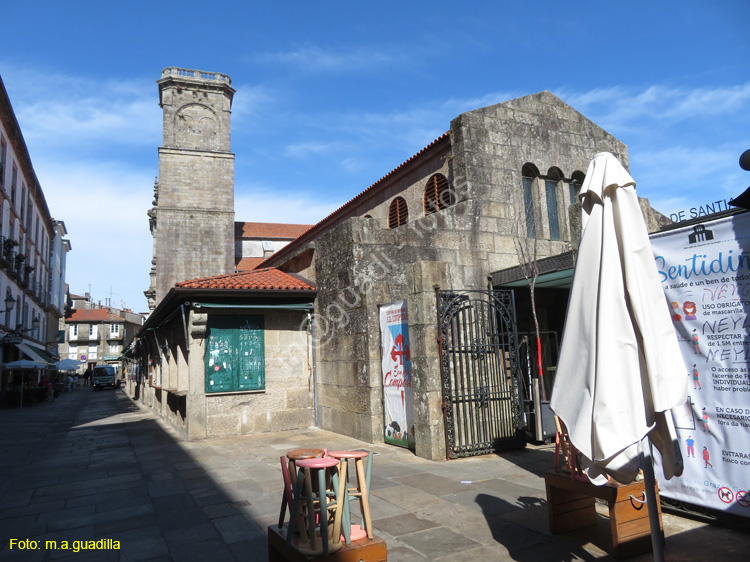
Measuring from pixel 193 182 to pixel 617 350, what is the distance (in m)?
34.9

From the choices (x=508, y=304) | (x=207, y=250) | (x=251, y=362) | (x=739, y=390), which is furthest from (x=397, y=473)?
(x=207, y=250)

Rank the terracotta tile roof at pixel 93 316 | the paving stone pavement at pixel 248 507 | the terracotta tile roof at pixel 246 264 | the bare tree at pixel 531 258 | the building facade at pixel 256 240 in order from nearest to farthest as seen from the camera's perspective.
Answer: the paving stone pavement at pixel 248 507
the bare tree at pixel 531 258
the terracotta tile roof at pixel 246 264
the building facade at pixel 256 240
the terracotta tile roof at pixel 93 316

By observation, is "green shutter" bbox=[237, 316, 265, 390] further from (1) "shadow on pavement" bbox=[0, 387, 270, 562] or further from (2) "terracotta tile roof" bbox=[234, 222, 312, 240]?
(2) "terracotta tile roof" bbox=[234, 222, 312, 240]

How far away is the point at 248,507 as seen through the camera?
213 inches

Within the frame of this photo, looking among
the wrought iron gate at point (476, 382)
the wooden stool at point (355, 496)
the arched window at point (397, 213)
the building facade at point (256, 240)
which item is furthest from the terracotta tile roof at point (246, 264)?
the wooden stool at point (355, 496)

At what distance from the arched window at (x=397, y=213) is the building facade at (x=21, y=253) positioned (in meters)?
17.1

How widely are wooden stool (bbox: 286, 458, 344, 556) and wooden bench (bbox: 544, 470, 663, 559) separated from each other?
211 cm

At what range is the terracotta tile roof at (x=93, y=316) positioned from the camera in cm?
6719

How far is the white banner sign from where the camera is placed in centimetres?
421

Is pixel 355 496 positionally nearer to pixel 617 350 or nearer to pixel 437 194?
pixel 617 350

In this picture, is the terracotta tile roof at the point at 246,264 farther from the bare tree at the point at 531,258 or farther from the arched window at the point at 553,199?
the bare tree at the point at 531,258

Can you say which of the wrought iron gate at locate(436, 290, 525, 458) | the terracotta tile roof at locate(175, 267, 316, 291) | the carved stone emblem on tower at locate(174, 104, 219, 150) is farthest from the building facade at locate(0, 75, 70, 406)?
the wrought iron gate at locate(436, 290, 525, 458)

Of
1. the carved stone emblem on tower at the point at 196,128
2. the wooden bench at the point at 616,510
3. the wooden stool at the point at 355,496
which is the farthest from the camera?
the carved stone emblem on tower at the point at 196,128

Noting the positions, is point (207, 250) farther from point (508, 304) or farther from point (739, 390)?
point (739, 390)
